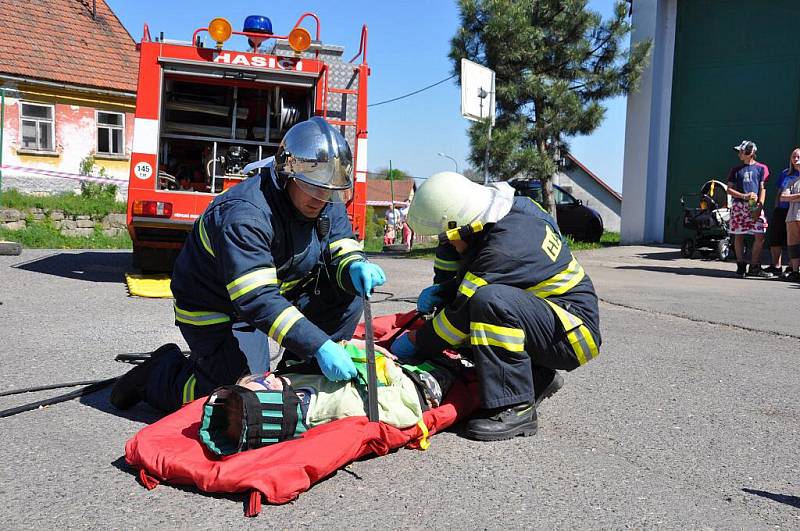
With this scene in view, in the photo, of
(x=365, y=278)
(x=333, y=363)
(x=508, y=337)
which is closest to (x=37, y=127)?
(x=365, y=278)

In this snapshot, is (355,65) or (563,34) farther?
(563,34)

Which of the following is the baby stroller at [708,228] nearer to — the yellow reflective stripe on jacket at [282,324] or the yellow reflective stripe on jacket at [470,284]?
the yellow reflective stripe on jacket at [470,284]

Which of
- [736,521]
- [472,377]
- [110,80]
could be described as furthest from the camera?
[110,80]

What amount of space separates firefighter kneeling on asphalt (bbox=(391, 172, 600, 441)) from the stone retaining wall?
53.1 feet

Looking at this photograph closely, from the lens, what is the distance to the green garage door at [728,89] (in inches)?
512

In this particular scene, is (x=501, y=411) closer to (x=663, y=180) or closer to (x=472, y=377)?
(x=472, y=377)

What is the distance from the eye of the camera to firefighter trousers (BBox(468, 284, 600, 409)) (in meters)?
3.17

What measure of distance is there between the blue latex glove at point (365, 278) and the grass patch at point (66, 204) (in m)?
16.2

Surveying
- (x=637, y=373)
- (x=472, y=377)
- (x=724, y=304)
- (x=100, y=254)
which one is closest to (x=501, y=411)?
(x=472, y=377)

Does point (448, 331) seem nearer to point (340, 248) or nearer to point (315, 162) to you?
point (340, 248)

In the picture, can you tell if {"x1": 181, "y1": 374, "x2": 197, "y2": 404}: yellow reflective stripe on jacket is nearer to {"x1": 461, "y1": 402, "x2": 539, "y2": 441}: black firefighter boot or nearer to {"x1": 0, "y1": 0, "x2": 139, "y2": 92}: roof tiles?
{"x1": 461, "y1": 402, "x2": 539, "y2": 441}: black firefighter boot

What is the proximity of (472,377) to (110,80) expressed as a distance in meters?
21.5

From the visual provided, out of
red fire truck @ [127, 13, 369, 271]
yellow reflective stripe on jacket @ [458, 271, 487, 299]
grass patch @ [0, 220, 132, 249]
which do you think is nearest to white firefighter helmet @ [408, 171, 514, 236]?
yellow reflective stripe on jacket @ [458, 271, 487, 299]

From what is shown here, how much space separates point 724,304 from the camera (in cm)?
732
